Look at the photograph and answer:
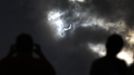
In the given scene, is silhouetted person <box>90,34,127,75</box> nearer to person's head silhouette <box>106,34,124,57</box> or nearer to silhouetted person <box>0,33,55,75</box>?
person's head silhouette <box>106,34,124,57</box>

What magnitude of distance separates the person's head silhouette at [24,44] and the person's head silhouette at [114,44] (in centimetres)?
119

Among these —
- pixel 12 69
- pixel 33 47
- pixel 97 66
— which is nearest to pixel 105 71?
pixel 97 66

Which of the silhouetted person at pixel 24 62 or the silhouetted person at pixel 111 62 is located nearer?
the silhouetted person at pixel 111 62

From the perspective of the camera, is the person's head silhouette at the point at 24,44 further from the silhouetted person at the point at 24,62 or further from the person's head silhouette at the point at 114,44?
the person's head silhouette at the point at 114,44

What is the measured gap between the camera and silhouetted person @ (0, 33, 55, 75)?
4.00 metres

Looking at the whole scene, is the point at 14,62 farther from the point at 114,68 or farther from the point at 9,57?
the point at 114,68

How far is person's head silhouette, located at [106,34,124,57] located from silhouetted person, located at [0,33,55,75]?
3.07ft

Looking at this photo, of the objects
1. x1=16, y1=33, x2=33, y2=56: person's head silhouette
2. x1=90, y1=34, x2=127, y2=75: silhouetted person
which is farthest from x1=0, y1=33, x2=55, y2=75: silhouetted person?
x1=90, y1=34, x2=127, y2=75: silhouetted person

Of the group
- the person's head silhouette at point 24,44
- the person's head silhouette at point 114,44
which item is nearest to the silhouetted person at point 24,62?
the person's head silhouette at point 24,44

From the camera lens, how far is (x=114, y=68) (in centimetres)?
404

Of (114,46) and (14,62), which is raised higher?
(114,46)

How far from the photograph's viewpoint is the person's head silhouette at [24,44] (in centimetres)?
395

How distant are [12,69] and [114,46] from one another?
5.32ft

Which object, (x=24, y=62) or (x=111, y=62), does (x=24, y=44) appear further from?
(x=111, y=62)
